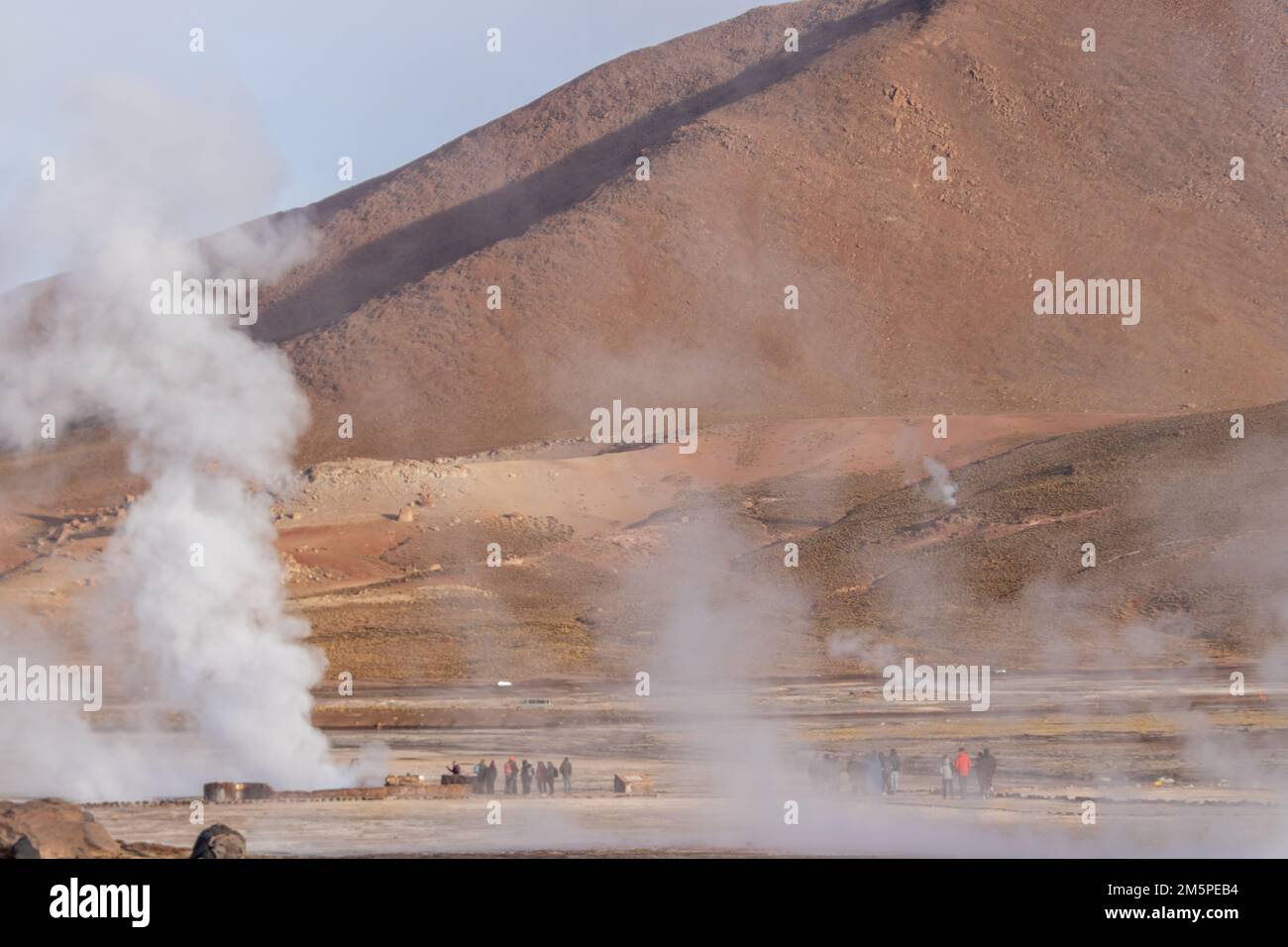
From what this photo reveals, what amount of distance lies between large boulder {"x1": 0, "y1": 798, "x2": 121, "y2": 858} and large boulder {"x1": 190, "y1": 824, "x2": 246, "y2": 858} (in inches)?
61.2

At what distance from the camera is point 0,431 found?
81.6 metres

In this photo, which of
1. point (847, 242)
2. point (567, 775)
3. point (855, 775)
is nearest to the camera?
point (855, 775)

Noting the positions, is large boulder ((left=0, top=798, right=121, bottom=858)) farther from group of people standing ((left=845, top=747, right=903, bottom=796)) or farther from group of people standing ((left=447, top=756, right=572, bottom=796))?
group of people standing ((left=845, top=747, right=903, bottom=796))

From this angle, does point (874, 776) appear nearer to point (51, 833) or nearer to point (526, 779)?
point (526, 779)

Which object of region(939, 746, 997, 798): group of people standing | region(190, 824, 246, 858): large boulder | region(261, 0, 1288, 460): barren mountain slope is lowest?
region(190, 824, 246, 858): large boulder

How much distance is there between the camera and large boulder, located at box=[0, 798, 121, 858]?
79.3ft

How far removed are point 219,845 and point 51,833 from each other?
2.98 metres

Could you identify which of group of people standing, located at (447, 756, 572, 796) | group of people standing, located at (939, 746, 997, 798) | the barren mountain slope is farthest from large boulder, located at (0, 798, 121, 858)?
the barren mountain slope

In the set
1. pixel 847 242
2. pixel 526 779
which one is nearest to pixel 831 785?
pixel 526 779

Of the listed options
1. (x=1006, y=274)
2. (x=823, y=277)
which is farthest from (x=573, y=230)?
(x=1006, y=274)

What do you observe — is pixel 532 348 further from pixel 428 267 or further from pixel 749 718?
pixel 749 718

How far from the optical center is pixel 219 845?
23594 mm

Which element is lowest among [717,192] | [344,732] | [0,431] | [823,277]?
[344,732]

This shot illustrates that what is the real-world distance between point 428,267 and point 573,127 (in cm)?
2786
